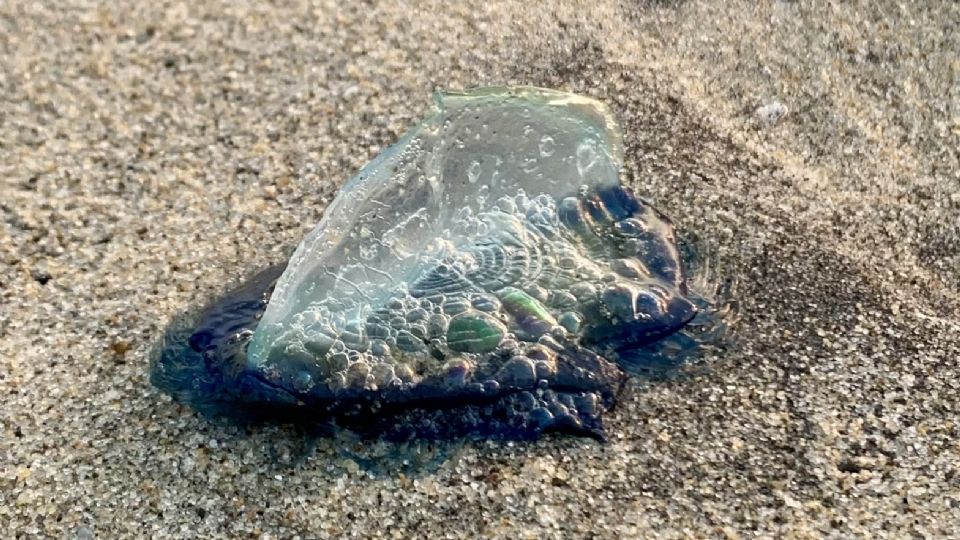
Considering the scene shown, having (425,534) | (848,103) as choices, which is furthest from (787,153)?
(425,534)

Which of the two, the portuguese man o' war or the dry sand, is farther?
the portuguese man o' war

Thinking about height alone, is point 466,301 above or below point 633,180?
below

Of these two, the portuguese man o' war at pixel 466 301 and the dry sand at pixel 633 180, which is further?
the portuguese man o' war at pixel 466 301

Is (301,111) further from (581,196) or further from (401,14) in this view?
(581,196)

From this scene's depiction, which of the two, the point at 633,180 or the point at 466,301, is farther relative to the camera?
the point at 633,180
